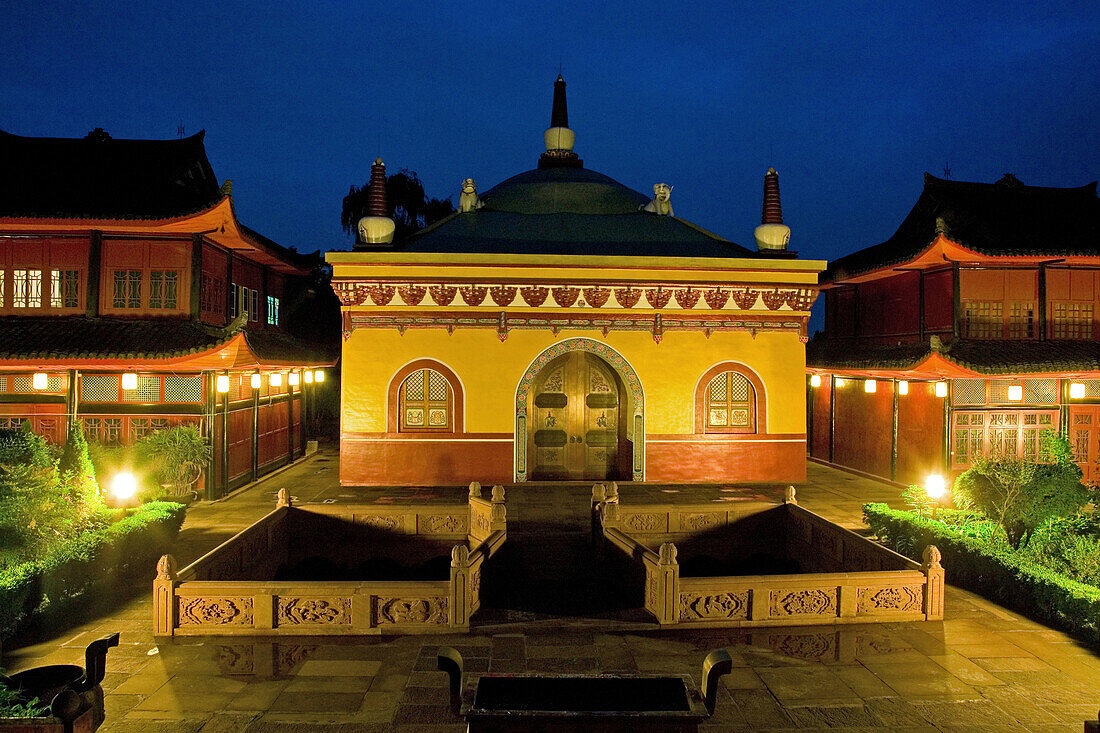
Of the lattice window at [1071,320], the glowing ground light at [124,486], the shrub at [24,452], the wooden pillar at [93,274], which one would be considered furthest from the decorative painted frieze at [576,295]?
the shrub at [24,452]

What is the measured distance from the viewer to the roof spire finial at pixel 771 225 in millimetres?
17344

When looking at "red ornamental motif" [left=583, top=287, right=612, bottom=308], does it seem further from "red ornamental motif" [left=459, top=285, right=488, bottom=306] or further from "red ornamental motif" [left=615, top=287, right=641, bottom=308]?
"red ornamental motif" [left=459, top=285, right=488, bottom=306]

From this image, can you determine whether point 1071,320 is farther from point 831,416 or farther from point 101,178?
point 101,178

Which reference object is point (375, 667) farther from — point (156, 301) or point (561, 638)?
point (156, 301)

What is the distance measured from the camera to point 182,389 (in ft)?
49.3

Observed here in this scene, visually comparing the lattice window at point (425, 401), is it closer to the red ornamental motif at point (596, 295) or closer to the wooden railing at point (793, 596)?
the red ornamental motif at point (596, 295)

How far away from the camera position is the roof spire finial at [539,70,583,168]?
74.7 ft

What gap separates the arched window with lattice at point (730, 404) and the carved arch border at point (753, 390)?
0.19 feet

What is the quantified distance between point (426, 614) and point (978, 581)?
7.97m

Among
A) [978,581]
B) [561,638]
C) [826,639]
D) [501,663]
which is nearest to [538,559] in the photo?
[561,638]

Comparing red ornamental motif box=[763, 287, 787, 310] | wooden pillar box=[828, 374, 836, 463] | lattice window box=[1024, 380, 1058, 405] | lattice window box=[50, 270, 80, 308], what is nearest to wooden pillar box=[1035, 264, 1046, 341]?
lattice window box=[1024, 380, 1058, 405]

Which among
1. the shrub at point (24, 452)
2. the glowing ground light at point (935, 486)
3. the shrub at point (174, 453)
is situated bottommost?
the glowing ground light at point (935, 486)

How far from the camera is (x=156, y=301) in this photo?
50.0 feet

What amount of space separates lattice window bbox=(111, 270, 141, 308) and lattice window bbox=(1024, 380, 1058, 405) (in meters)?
21.1
